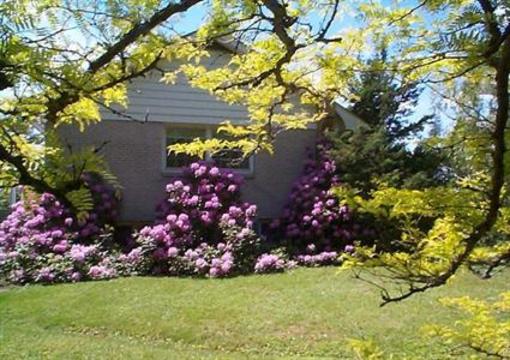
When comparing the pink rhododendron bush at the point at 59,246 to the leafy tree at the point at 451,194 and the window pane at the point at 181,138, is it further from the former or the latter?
the leafy tree at the point at 451,194

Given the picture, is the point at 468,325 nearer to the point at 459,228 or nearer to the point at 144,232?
the point at 459,228

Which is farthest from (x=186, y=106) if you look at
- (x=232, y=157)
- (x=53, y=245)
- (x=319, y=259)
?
(x=232, y=157)

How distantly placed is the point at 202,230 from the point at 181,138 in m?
2.57

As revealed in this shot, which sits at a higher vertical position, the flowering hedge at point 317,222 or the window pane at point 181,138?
the window pane at point 181,138

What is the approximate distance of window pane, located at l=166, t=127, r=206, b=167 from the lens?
12.4 m

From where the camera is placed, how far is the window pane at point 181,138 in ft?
40.8

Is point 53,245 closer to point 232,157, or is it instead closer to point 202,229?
point 202,229

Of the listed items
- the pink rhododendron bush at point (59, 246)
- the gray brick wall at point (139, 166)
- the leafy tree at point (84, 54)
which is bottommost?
the pink rhododendron bush at point (59, 246)

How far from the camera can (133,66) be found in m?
1.97

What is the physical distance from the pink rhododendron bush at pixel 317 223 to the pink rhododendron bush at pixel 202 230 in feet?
3.38

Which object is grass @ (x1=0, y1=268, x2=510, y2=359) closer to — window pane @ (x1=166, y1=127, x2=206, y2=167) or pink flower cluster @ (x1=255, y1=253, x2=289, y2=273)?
pink flower cluster @ (x1=255, y1=253, x2=289, y2=273)

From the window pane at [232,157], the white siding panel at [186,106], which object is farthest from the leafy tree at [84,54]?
the white siding panel at [186,106]

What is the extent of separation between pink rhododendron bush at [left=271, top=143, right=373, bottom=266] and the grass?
6.81 feet

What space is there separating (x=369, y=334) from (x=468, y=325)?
10.7 ft
